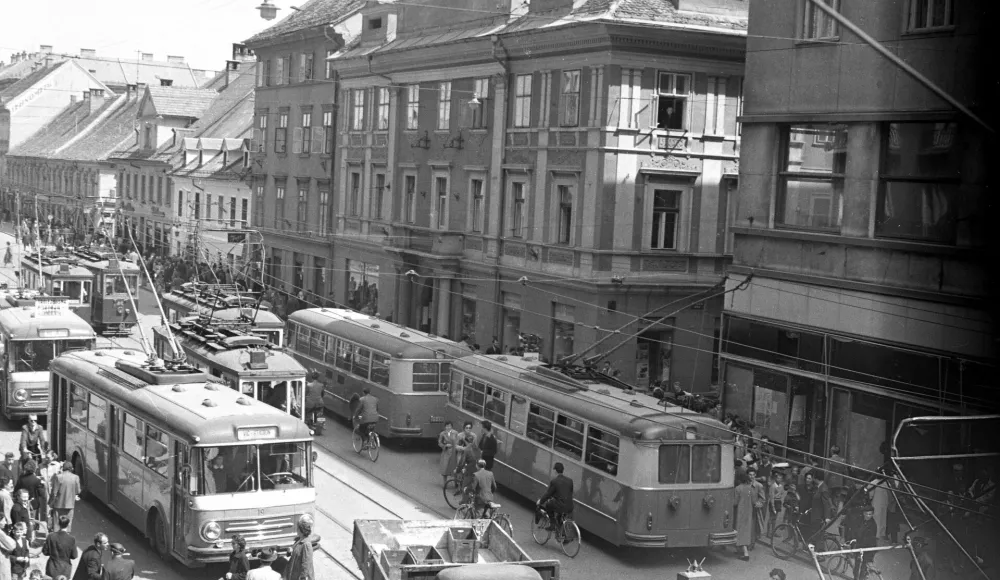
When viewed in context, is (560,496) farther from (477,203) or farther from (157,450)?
(477,203)

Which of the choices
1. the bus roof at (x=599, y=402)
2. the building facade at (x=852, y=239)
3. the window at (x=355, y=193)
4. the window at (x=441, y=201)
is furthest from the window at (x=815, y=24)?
the window at (x=355, y=193)

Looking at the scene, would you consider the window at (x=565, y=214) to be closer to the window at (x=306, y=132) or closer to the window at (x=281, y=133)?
the window at (x=306, y=132)

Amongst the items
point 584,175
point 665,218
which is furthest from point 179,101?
point 665,218

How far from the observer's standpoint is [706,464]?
22016 millimetres

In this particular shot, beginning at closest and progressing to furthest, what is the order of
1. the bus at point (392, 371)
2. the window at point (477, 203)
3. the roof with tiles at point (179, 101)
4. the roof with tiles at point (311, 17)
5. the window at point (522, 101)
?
the bus at point (392, 371) < the window at point (522, 101) < the window at point (477, 203) < the roof with tiles at point (311, 17) < the roof with tiles at point (179, 101)

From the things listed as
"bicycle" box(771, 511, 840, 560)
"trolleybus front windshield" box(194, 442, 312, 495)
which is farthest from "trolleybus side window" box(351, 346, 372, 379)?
"trolleybus front windshield" box(194, 442, 312, 495)

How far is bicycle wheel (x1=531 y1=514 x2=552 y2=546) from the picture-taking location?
2259 centimetres

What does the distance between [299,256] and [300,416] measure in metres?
32.7

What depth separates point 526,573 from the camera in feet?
50.3

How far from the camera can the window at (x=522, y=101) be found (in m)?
39.4

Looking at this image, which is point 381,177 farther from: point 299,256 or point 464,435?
point 464,435

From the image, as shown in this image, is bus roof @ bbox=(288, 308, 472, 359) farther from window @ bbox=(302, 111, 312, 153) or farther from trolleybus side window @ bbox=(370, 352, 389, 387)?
window @ bbox=(302, 111, 312, 153)

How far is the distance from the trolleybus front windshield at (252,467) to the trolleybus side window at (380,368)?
1101cm

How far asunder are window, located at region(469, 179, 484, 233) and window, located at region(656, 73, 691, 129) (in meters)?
7.59
